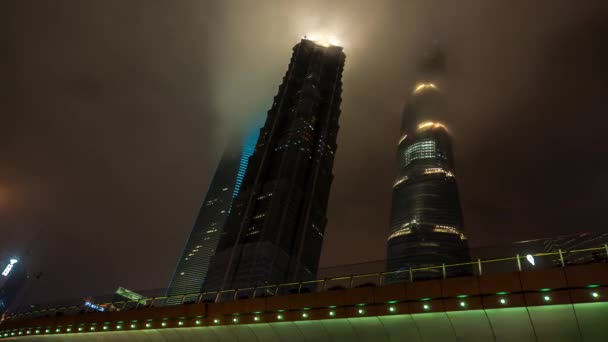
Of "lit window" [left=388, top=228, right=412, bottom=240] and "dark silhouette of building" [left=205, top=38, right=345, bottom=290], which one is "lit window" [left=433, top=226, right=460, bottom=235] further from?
"dark silhouette of building" [left=205, top=38, right=345, bottom=290]

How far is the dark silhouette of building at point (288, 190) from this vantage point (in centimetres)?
14225

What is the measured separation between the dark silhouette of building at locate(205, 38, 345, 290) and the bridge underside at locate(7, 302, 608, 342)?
112376 millimetres

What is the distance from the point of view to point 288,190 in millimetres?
157125

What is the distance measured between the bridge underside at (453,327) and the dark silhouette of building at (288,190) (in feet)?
369

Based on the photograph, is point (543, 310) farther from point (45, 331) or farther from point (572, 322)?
point (45, 331)

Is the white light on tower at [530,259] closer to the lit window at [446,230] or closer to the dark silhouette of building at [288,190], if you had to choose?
the dark silhouette of building at [288,190]

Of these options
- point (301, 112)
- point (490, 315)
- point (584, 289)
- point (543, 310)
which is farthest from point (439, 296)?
point (301, 112)

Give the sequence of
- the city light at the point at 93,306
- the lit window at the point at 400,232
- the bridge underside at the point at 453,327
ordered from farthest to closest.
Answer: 1. the lit window at the point at 400,232
2. the city light at the point at 93,306
3. the bridge underside at the point at 453,327

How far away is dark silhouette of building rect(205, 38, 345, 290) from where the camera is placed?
142 metres

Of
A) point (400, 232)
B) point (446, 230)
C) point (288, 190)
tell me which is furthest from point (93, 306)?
point (400, 232)

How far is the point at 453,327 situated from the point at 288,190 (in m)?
139

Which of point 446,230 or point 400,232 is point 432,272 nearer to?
point 446,230

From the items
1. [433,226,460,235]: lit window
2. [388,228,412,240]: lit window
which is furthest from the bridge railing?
[388,228,412,240]: lit window

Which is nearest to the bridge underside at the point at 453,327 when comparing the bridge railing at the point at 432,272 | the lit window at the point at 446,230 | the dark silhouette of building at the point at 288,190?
the bridge railing at the point at 432,272
